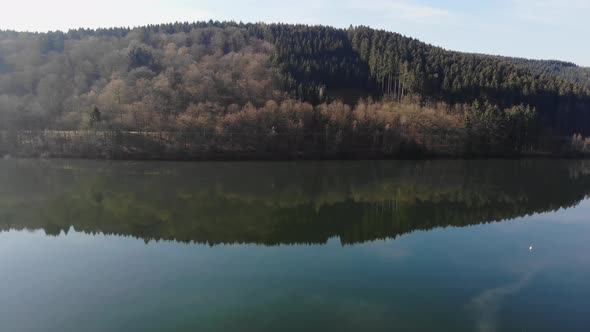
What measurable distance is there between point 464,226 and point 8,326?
24.9 m

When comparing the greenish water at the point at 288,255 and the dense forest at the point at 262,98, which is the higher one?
the dense forest at the point at 262,98

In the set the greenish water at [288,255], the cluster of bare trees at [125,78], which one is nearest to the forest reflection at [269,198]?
the greenish water at [288,255]

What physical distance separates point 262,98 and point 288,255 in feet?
164

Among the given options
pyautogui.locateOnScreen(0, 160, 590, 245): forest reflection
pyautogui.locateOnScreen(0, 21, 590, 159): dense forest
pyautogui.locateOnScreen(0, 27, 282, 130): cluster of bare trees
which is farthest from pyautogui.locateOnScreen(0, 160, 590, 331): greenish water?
pyautogui.locateOnScreen(0, 27, 282, 130): cluster of bare trees

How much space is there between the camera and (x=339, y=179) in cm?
4269

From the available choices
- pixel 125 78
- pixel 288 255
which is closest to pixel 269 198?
pixel 288 255

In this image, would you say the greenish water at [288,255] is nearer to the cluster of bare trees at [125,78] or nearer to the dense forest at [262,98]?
the dense forest at [262,98]

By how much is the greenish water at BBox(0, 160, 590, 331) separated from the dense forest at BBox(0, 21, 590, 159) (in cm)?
1710

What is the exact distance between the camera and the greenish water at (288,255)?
1352cm

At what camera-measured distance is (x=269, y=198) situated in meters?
33.3

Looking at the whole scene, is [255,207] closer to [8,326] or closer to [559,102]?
[8,326]

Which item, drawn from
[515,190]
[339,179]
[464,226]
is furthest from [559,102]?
[464,226]

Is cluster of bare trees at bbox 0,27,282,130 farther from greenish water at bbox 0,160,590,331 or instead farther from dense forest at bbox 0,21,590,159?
greenish water at bbox 0,160,590,331

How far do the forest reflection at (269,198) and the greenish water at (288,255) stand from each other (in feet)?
0.72
